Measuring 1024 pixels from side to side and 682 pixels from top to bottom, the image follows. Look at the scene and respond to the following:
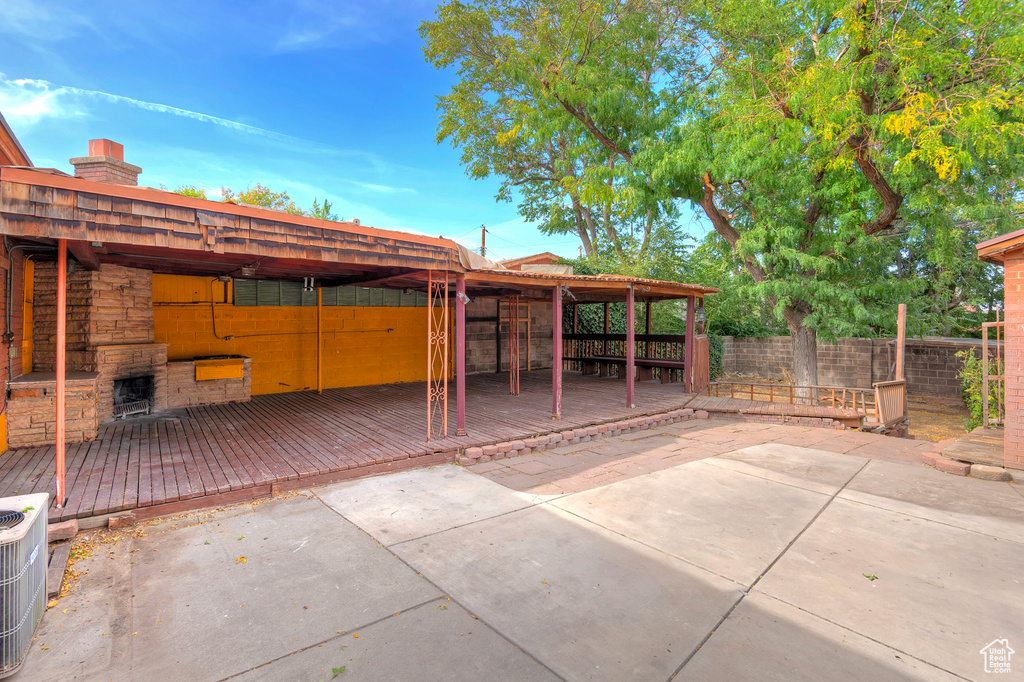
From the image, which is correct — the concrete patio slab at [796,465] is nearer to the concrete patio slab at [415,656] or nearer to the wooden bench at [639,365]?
the concrete patio slab at [415,656]

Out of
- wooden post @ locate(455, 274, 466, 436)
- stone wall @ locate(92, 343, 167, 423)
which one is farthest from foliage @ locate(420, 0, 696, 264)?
stone wall @ locate(92, 343, 167, 423)

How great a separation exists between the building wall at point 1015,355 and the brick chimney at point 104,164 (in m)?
10.9

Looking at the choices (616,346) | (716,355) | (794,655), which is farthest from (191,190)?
(794,655)

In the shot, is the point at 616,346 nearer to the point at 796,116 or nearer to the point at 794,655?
the point at 796,116

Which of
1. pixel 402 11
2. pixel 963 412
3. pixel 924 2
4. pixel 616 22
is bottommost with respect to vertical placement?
pixel 963 412

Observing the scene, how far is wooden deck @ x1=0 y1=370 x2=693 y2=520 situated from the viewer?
400cm

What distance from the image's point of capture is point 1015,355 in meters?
4.83

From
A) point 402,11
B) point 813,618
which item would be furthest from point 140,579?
point 402,11

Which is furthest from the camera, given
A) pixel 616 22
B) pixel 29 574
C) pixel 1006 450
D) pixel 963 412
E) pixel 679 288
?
pixel 616 22

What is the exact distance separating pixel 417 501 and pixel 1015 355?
629cm

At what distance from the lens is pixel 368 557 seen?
10.5 ft

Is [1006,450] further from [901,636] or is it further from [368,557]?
[368,557]

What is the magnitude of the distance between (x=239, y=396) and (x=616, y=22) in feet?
44.3

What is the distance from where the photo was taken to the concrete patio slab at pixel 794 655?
2100 millimetres
